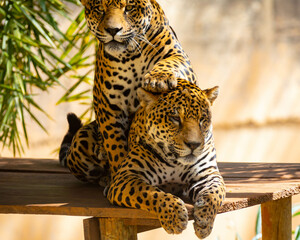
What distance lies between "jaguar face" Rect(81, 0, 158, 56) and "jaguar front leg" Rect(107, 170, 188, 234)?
74 centimetres

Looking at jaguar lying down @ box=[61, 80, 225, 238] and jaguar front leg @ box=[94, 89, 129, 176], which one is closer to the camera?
jaguar lying down @ box=[61, 80, 225, 238]

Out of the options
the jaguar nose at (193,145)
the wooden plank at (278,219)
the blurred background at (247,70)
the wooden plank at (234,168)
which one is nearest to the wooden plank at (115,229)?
the jaguar nose at (193,145)

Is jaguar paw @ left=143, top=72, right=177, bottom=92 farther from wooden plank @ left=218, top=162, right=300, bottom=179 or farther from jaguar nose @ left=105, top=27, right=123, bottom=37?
wooden plank @ left=218, top=162, right=300, bottom=179

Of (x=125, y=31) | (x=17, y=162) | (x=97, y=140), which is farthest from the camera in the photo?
(x=17, y=162)

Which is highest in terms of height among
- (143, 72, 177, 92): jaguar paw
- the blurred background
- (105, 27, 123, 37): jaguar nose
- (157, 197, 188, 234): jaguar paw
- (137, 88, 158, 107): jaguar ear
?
the blurred background

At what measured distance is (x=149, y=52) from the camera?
3.83 m

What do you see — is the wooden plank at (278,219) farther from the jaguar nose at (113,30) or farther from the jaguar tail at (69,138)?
the jaguar nose at (113,30)

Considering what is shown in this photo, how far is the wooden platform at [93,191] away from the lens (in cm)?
342

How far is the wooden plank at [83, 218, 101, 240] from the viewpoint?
138 inches

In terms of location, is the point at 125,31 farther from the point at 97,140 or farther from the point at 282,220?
the point at 282,220

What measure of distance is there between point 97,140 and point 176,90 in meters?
1.00

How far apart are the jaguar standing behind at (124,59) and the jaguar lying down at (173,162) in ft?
0.63

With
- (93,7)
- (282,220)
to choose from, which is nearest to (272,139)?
(282,220)

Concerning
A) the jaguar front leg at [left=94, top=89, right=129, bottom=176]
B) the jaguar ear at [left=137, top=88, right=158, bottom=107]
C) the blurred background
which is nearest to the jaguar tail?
the jaguar front leg at [left=94, top=89, right=129, bottom=176]
